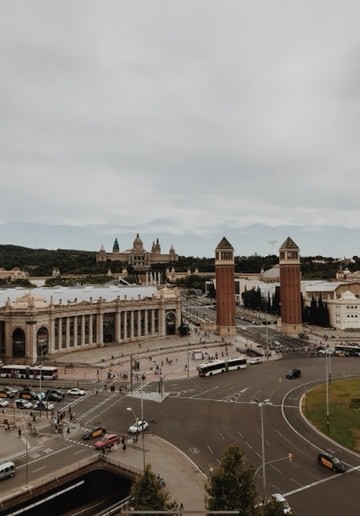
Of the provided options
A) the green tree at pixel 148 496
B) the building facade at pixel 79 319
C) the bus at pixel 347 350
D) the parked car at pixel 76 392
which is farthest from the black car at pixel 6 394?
the bus at pixel 347 350

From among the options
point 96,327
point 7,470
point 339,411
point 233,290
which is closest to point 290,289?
point 233,290

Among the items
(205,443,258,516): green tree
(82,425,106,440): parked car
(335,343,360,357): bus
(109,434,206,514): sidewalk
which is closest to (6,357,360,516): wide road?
(82,425,106,440): parked car

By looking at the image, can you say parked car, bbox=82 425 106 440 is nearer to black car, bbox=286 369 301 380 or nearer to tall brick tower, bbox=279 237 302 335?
black car, bbox=286 369 301 380

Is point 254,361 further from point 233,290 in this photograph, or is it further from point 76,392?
point 233,290

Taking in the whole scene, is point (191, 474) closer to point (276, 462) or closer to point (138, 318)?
point (276, 462)

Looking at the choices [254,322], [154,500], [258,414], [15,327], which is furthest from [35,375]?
[254,322]
